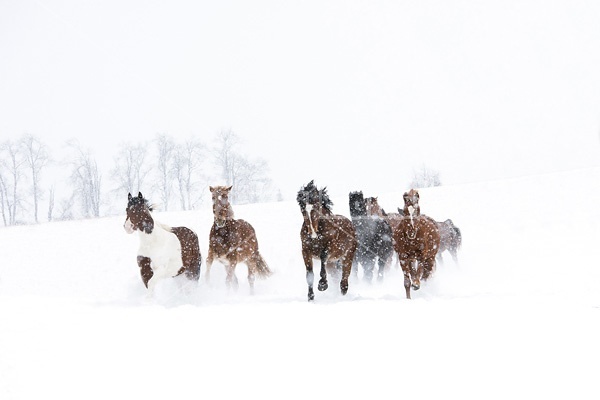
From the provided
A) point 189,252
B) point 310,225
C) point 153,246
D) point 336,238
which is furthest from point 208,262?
point 336,238

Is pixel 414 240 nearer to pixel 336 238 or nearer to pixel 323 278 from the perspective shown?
pixel 336 238

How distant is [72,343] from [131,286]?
5.57m

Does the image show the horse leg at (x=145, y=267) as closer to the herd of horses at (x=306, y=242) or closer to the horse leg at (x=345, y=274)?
the herd of horses at (x=306, y=242)

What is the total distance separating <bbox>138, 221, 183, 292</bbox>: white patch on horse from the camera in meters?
8.20

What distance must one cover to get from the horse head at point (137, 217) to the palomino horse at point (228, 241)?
125 cm

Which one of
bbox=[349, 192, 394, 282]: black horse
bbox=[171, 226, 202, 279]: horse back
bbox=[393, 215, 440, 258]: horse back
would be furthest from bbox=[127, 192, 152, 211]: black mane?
bbox=[349, 192, 394, 282]: black horse

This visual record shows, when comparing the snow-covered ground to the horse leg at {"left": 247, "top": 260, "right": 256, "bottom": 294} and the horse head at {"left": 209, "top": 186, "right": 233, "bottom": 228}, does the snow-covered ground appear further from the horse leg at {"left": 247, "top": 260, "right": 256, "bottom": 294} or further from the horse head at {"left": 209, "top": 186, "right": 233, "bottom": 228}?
the horse head at {"left": 209, "top": 186, "right": 233, "bottom": 228}

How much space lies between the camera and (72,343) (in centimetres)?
431

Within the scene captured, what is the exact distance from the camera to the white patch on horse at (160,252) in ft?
26.9

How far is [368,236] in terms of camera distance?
35.4 ft

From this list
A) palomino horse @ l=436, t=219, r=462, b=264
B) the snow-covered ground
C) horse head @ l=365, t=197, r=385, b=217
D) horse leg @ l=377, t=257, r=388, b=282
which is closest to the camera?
the snow-covered ground

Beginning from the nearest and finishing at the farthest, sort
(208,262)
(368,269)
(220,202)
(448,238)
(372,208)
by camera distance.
A: (220,202), (208,262), (368,269), (372,208), (448,238)

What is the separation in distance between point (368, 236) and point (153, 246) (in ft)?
16.2

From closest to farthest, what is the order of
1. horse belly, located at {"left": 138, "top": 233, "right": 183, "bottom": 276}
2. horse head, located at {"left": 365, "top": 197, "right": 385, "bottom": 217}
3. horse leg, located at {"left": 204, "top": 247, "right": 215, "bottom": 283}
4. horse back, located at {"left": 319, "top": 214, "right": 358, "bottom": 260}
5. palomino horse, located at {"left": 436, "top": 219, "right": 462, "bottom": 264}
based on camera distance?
horse back, located at {"left": 319, "top": 214, "right": 358, "bottom": 260}
horse belly, located at {"left": 138, "top": 233, "right": 183, "bottom": 276}
horse leg, located at {"left": 204, "top": 247, "right": 215, "bottom": 283}
horse head, located at {"left": 365, "top": 197, "right": 385, "bottom": 217}
palomino horse, located at {"left": 436, "top": 219, "right": 462, "bottom": 264}
